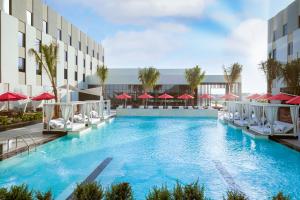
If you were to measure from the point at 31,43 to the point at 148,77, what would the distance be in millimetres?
16587

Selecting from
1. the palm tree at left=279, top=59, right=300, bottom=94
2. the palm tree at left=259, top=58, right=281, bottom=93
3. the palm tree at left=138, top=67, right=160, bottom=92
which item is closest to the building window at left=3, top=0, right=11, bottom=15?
the palm tree at left=138, top=67, right=160, bottom=92

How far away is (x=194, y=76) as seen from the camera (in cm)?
3850

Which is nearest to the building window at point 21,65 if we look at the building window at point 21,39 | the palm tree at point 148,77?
the building window at point 21,39

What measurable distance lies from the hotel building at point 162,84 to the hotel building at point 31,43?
17.1ft

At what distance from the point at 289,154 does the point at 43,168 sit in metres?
10.8

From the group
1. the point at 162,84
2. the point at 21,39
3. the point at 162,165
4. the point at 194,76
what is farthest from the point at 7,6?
the point at 194,76

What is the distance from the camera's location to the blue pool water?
345 inches

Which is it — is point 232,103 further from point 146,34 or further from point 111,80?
point 111,80

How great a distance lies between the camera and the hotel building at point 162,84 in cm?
4094

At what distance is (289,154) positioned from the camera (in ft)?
41.5

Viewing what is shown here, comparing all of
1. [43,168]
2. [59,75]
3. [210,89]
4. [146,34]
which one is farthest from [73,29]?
[43,168]

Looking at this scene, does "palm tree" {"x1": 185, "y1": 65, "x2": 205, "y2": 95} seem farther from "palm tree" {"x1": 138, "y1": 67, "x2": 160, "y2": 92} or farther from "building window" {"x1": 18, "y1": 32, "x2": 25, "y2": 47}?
"building window" {"x1": 18, "y1": 32, "x2": 25, "y2": 47}

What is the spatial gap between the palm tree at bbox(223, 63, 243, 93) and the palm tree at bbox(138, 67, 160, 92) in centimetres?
1005

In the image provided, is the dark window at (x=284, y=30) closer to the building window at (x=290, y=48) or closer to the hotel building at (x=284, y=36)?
the hotel building at (x=284, y=36)
